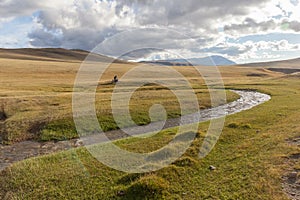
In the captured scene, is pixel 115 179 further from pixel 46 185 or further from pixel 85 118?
pixel 85 118

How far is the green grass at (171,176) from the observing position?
45.9 ft

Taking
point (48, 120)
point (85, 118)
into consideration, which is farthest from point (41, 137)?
point (85, 118)

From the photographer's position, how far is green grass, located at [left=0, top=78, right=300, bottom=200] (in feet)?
45.9

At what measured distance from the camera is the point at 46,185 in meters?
15.6

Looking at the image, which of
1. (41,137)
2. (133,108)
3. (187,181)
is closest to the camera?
(187,181)

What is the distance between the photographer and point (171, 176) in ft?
51.4

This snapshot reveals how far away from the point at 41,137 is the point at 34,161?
26.6 feet

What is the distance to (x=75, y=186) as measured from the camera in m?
15.4

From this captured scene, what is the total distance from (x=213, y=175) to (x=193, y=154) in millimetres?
3449

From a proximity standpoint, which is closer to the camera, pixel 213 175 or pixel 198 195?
pixel 198 195

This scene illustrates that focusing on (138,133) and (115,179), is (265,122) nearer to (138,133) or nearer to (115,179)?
(138,133)

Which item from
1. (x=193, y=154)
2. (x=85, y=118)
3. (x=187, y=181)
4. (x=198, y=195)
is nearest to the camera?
(x=198, y=195)

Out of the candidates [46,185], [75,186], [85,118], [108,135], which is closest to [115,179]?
[75,186]

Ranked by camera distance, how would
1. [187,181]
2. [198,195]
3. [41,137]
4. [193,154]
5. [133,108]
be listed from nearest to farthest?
[198,195]
[187,181]
[193,154]
[41,137]
[133,108]
